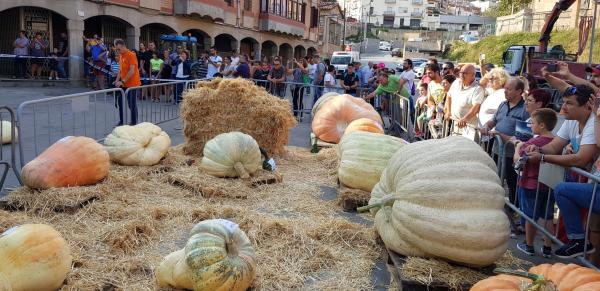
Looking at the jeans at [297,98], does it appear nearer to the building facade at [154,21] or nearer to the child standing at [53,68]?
the building facade at [154,21]

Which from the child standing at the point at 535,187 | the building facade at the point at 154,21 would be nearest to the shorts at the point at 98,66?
the building facade at the point at 154,21

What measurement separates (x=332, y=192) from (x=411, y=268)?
3.25 m

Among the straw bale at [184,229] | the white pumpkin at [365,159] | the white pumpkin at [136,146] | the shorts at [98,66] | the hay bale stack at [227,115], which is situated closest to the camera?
the straw bale at [184,229]

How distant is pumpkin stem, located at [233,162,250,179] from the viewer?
22.4 ft

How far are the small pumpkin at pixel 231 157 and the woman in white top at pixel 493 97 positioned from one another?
343 cm

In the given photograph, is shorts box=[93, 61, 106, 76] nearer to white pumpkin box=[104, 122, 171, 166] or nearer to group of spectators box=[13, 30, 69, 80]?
group of spectators box=[13, 30, 69, 80]

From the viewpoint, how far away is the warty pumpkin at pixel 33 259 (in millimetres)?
3285

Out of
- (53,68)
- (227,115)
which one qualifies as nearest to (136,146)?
(227,115)

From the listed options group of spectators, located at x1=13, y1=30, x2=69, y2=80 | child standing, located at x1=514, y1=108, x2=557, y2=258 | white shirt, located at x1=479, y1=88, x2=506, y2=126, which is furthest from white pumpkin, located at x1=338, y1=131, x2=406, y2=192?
group of spectators, located at x1=13, y1=30, x2=69, y2=80

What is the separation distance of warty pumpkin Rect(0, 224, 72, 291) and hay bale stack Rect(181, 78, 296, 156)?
4.91 meters

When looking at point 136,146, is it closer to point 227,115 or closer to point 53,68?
point 227,115

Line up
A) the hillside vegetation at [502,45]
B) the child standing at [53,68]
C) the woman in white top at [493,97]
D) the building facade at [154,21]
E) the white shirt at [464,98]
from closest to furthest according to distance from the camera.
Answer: the woman in white top at [493,97] → the white shirt at [464,98] → the child standing at [53,68] → the building facade at [154,21] → the hillside vegetation at [502,45]

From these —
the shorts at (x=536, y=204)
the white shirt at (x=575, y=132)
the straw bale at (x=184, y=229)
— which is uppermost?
the white shirt at (x=575, y=132)

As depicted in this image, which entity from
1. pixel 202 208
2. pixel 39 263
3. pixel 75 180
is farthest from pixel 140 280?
pixel 75 180
